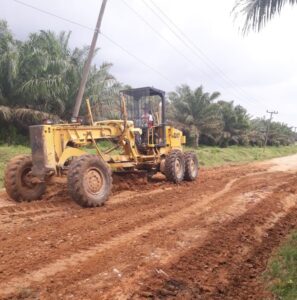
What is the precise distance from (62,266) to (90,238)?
1211 mm

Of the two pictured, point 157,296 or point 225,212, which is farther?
point 225,212

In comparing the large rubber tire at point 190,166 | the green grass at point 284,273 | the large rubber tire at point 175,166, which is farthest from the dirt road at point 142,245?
the large rubber tire at point 190,166

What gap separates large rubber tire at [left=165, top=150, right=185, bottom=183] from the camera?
1213 centimetres

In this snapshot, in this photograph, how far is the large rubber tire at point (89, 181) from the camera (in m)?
8.52

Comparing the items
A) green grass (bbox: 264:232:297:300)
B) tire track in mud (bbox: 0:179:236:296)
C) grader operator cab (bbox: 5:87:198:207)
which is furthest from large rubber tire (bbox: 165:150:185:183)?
green grass (bbox: 264:232:297:300)

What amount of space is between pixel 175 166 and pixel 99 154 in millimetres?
3023

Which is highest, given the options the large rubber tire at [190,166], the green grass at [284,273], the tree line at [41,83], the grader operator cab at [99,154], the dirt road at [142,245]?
the tree line at [41,83]

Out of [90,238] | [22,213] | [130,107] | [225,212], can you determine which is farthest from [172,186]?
[90,238]

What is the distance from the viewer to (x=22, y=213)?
26.9 feet

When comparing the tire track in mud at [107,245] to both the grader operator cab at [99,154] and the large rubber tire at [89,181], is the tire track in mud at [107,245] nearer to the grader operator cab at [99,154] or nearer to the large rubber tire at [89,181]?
→ the large rubber tire at [89,181]

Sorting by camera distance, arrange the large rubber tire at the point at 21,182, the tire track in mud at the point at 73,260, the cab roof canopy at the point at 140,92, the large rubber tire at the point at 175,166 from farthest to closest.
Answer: the large rubber tire at the point at 175,166 < the cab roof canopy at the point at 140,92 < the large rubber tire at the point at 21,182 < the tire track in mud at the point at 73,260

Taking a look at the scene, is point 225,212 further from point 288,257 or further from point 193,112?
point 193,112

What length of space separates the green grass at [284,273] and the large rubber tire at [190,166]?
278 inches

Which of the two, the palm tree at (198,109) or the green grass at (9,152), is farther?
the palm tree at (198,109)
